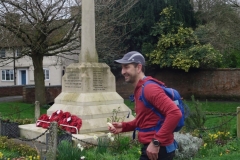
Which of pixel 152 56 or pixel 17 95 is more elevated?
pixel 152 56

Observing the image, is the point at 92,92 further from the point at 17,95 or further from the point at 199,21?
the point at 17,95

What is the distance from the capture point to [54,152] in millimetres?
8062

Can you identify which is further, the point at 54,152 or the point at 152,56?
the point at 152,56

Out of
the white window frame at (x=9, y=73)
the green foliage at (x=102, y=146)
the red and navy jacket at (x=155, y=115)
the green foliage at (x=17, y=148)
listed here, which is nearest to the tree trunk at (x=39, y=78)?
the green foliage at (x=17, y=148)

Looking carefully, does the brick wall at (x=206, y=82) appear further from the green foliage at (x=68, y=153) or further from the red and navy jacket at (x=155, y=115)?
the red and navy jacket at (x=155, y=115)

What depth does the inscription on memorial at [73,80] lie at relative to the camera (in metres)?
11.8

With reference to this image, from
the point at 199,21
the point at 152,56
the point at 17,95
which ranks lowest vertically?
the point at 17,95

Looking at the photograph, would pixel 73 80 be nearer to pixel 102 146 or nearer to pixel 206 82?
pixel 102 146

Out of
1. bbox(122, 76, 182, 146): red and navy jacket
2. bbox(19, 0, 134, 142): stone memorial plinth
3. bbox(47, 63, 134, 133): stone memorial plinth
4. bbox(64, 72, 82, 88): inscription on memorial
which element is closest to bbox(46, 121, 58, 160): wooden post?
bbox(47, 63, 134, 133): stone memorial plinth

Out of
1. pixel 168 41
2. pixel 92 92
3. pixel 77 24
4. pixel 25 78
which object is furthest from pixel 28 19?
pixel 25 78

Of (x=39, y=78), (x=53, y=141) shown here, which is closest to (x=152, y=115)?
(x=53, y=141)

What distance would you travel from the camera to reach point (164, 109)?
3818 millimetres

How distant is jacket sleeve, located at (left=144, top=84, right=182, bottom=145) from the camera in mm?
3773

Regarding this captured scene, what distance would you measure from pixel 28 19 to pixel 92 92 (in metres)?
10.3
